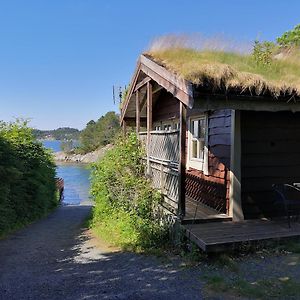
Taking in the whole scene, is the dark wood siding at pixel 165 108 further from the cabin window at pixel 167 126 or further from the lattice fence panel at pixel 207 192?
the lattice fence panel at pixel 207 192

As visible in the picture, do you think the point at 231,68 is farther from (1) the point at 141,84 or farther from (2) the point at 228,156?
(1) the point at 141,84

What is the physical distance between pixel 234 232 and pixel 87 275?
2629 mm

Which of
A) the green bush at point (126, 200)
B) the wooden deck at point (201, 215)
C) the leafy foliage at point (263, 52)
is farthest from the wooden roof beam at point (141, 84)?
the wooden deck at point (201, 215)

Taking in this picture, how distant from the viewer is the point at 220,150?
314 inches

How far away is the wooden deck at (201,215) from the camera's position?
689cm

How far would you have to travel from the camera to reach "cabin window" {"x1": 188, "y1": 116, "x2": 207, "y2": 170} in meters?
9.16

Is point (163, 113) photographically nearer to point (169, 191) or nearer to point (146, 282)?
point (169, 191)

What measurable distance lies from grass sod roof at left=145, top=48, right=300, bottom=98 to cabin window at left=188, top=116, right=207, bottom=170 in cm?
203

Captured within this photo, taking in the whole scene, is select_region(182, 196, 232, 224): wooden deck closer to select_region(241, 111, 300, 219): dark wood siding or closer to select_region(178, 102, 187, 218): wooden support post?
select_region(178, 102, 187, 218): wooden support post

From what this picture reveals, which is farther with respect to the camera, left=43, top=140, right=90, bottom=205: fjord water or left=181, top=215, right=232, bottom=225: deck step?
left=43, top=140, right=90, bottom=205: fjord water

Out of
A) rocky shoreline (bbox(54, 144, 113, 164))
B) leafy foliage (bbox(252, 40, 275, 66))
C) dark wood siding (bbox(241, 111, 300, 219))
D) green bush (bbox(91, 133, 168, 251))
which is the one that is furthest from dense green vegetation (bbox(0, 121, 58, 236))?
rocky shoreline (bbox(54, 144, 113, 164))

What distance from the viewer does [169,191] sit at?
7617 millimetres

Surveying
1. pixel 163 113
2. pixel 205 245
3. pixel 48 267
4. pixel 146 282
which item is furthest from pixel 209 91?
pixel 163 113

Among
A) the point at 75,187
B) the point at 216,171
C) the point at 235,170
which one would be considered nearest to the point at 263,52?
the point at 235,170
